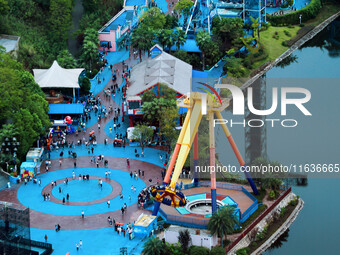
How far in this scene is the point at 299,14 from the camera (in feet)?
623

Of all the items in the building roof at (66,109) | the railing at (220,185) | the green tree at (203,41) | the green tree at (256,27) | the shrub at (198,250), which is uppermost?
the green tree at (256,27)

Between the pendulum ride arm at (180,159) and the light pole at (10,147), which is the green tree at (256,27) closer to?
the light pole at (10,147)

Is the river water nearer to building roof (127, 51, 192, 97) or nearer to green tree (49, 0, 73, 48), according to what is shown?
building roof (127, 51, 192, 97)

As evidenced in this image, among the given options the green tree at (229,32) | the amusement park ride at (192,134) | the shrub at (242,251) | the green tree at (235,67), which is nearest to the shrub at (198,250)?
the shrub at (242,251)

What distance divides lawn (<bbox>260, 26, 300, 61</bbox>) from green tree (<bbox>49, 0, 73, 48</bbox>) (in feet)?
129

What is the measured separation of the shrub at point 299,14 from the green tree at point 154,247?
9634 cm

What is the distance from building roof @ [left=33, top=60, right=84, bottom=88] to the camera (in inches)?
5778

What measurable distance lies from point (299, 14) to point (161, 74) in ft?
183

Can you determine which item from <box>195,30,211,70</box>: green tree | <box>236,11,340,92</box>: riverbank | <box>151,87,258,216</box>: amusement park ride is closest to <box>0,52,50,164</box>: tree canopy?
<box>151,87,258,216</box>: amusement park ride

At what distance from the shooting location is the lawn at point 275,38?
174 meters

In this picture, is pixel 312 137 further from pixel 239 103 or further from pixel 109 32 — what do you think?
pixel 109 32

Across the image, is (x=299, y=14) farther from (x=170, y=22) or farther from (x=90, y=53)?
(x=90, y=53)

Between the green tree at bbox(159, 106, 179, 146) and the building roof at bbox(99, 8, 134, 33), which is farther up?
the building roof at bbox(99, 8, 134, 33)

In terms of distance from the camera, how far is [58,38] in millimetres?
165375
